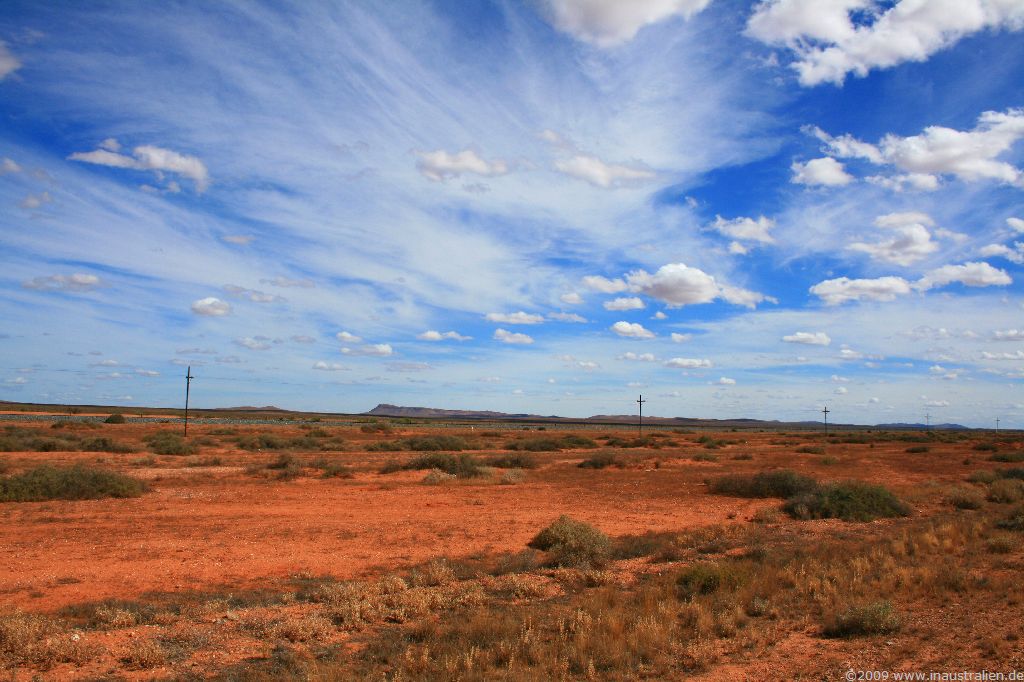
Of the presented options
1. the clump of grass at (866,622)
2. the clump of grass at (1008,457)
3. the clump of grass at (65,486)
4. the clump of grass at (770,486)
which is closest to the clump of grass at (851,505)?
the clump of grass at (770,486)

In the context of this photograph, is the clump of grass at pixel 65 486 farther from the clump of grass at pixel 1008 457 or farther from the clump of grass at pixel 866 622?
the clump of grass at pixel 1008 457

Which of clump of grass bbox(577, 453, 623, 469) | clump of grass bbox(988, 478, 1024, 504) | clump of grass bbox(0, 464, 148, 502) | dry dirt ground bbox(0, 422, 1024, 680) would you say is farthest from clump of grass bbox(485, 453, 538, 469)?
clump of grass bbox(988, 478, 1024, 504)

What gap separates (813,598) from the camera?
30.2 feet

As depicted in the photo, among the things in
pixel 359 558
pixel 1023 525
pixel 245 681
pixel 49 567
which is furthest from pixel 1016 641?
pixel 49 567

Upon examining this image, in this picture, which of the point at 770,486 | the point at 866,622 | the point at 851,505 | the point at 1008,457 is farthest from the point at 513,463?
the point at 1008,457

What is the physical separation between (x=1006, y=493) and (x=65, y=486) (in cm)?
2912

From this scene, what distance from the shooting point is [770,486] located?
2305 centimetres

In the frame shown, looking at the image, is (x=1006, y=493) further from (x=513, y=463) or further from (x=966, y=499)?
(x=513, y=463)

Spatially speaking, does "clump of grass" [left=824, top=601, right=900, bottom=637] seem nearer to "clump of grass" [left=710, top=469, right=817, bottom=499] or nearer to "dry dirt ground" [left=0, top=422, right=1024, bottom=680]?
"dry dirt ground" [left=0, top=422, right=1024, bottom=680]

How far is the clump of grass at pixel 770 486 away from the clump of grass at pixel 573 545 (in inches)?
470

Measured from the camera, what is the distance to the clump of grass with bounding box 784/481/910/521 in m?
17.1

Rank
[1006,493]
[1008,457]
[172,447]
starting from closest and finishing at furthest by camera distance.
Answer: [1006,493] → [172,447] → [1008,457]

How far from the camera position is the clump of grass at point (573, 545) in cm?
1209

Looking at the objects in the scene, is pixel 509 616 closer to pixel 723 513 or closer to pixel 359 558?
pixel 359 558
